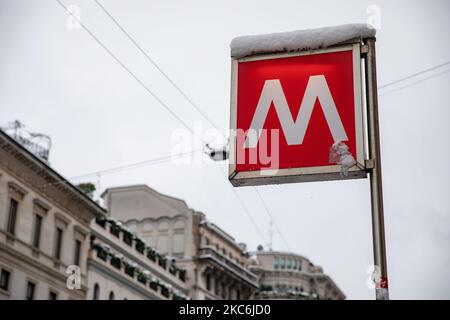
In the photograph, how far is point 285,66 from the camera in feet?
15.9

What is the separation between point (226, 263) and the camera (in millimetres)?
67812

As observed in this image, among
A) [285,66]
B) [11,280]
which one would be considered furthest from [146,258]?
[285,66]

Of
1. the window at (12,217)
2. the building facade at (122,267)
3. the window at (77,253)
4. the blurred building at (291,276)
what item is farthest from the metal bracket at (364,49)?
the blurred building at (291,276)

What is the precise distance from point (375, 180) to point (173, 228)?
59920 mm

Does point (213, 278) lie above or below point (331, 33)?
above

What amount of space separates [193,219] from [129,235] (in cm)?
1435

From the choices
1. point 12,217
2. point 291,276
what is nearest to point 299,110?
point 12,217

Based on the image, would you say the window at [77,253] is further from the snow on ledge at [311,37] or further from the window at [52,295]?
the snow on ledge at [311,37]

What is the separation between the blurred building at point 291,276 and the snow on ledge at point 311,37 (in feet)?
279

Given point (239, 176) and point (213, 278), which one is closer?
point (239, 176)

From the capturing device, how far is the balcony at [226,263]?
64062mm

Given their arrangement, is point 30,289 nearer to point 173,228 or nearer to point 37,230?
point 37,230
